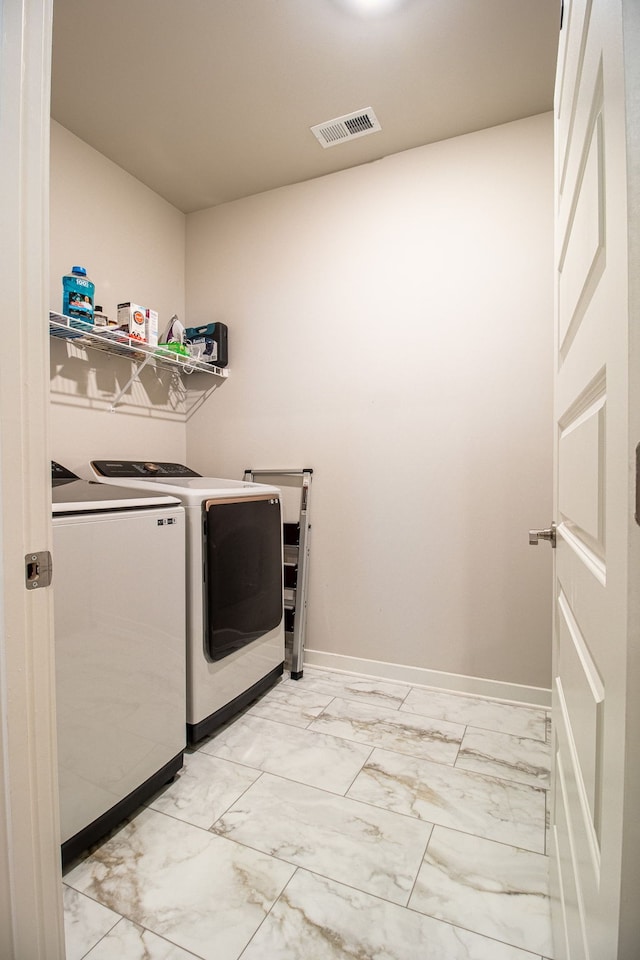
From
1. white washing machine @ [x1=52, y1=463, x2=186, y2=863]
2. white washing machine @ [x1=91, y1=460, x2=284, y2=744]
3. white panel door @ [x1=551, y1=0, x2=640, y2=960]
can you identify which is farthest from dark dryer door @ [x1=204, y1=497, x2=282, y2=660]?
white panel door @ [x1=551, y1=0, x2=640, y2=960]

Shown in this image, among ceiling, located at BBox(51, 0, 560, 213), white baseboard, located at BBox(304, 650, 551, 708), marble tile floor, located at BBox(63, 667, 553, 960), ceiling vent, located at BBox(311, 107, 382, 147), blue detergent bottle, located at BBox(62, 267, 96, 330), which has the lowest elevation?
marble tile floor, located at BBox(63, 667, 553, 960)

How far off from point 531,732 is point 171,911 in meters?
1.50

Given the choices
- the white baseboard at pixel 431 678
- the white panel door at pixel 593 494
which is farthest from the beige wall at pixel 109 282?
the white panel door at pixel 593 494

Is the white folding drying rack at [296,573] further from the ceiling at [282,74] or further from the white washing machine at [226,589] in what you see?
the ceiling at [282,74]

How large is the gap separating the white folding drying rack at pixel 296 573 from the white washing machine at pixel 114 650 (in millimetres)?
919

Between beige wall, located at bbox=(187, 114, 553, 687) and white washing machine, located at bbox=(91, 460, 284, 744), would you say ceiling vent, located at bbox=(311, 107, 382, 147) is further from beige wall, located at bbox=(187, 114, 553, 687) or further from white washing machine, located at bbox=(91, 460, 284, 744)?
white washing machine, located at bbox=(91, 460, 284, 744)

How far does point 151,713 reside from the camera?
5.10ft

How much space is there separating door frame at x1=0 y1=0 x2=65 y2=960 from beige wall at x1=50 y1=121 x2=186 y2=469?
1608mm

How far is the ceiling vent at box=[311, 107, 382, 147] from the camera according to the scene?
7.09 feet

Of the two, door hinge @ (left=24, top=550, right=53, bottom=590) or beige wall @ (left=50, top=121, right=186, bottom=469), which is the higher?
beige wall @ (left=50, top=121, right=186, bottom=469)

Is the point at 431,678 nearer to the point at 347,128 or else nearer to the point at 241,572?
the point at 241,572

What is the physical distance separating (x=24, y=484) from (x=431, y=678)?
7.20ft

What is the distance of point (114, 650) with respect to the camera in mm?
1418

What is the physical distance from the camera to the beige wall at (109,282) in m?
2.21
